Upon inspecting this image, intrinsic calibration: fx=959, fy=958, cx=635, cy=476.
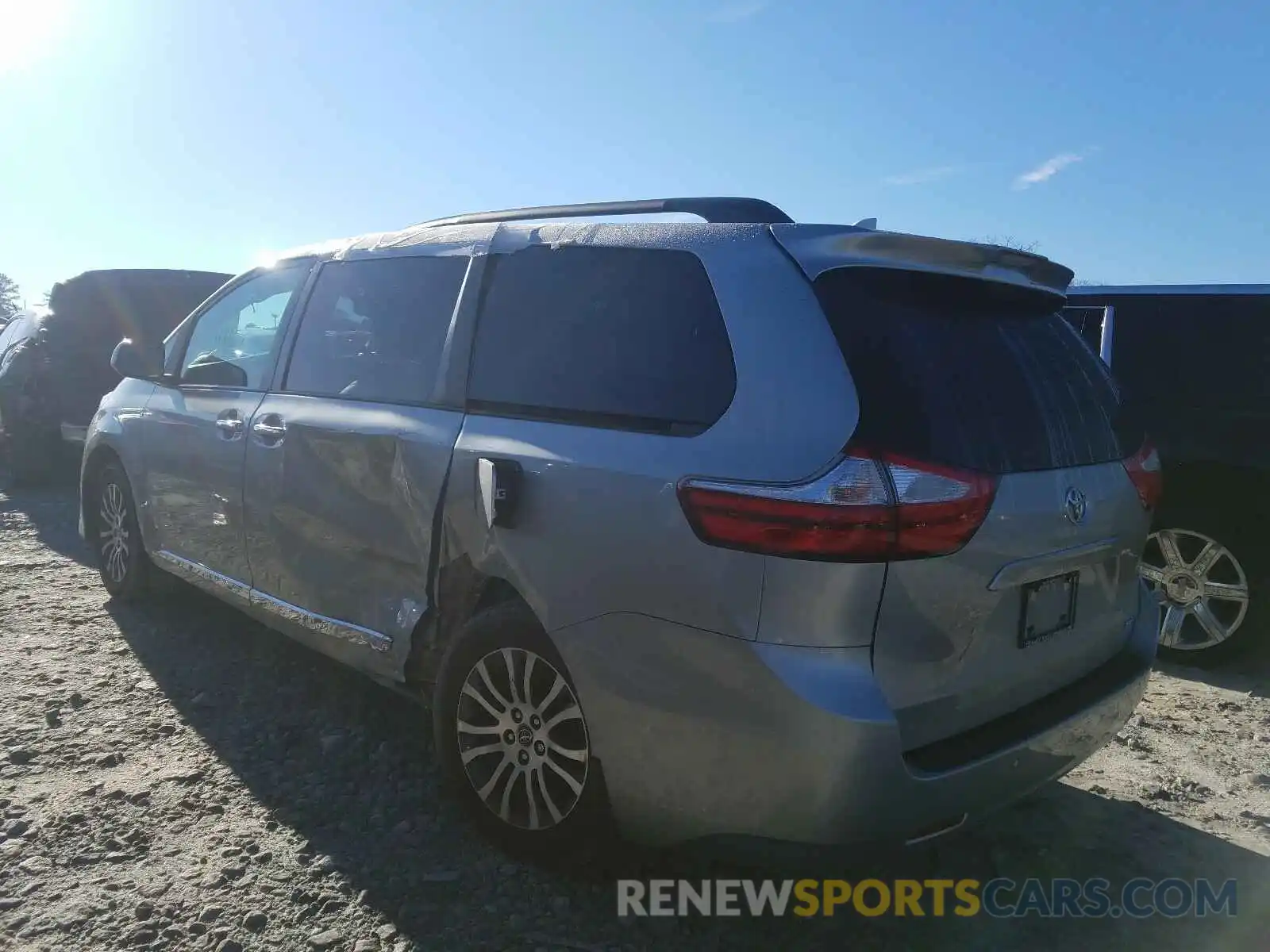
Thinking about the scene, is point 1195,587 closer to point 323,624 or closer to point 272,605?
point 323,624

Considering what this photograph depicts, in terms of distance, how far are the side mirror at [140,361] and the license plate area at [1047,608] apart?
4.06 m

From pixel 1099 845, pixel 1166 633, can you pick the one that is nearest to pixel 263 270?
Result: pixel 1099 845

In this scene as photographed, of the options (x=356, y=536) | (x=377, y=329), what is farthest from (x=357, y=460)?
(x=377, y=329)

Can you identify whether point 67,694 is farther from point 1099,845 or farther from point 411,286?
point 1099,845

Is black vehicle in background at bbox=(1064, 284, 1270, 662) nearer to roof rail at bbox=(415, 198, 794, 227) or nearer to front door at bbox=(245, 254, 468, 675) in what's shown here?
roof rail at bbox=(415, 198, 794, 227)

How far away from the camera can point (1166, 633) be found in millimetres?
4676

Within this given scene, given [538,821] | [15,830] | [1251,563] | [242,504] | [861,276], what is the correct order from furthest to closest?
[1251,563] → [242,504] → [15,830] → [538,821] → [861,276]

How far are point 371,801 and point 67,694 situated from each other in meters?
1.70

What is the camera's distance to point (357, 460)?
3.20 m

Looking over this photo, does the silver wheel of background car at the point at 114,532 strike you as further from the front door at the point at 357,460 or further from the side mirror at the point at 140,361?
the front door at the point at 357,460

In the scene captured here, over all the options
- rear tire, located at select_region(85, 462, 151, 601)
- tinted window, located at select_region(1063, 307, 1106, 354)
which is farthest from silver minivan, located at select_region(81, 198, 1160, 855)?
tinted window, located at select_region(1063, 307, 1106, 354)

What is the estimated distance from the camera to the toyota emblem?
2.39m

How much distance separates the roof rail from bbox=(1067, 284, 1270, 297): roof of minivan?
101 inches

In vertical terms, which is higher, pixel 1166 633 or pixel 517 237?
pixel 517 237
